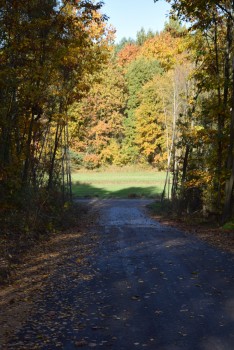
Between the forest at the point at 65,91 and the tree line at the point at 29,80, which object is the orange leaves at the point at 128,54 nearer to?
the forest at the point at 65,91

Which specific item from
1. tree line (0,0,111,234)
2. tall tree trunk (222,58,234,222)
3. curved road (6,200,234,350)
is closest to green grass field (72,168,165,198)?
tall tree trunk (222,58,234,222)

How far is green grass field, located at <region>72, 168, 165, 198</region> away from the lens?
4325 centimetres

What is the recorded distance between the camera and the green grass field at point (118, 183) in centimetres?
4325

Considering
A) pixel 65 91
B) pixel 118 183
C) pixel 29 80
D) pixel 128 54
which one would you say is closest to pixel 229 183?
pixel 65 91

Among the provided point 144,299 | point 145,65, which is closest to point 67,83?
point 144,299

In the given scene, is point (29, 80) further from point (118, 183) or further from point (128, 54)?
point (128, 54)

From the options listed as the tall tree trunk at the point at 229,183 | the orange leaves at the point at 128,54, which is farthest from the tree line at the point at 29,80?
the orange leaves at the point at 128,54

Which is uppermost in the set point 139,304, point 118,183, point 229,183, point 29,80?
point 29,80

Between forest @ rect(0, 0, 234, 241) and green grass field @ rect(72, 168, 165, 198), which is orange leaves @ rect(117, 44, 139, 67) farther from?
forest @ rect(0, 0, 234, 241)

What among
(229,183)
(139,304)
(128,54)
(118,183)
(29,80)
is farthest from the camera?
(128,54)

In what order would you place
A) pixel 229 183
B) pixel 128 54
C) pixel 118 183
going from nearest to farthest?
pixel 229 183, pixel 118 183, pixel 128 54

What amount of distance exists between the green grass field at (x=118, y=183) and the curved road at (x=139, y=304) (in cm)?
3146

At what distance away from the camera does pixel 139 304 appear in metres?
6.70

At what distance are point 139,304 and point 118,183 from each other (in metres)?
45.1
